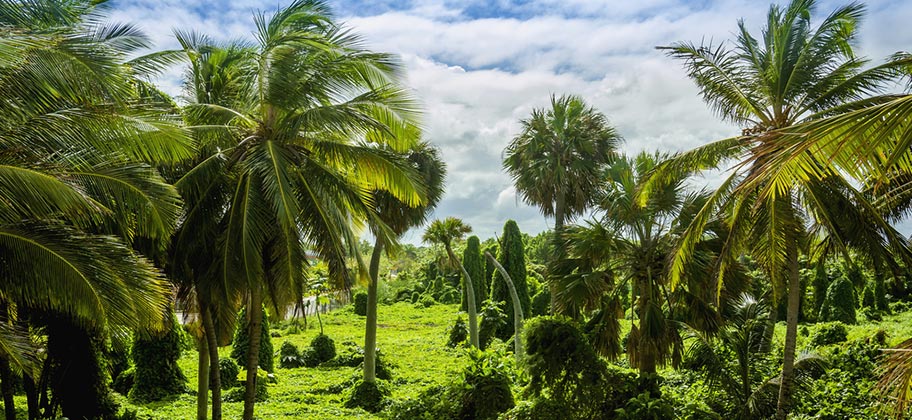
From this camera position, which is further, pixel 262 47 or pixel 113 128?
pixel 262 47

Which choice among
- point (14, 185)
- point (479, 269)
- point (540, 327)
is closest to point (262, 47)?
point (14, 185)

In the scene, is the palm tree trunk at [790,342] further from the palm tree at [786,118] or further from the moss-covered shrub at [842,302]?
the moss-covered shrub at [842,302]

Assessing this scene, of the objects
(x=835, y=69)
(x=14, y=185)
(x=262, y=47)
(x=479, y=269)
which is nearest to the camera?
(x=14, y=185)

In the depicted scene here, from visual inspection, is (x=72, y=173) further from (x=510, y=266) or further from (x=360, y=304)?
(x=360, y=304)

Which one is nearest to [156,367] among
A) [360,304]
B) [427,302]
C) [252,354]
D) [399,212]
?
[252,354]

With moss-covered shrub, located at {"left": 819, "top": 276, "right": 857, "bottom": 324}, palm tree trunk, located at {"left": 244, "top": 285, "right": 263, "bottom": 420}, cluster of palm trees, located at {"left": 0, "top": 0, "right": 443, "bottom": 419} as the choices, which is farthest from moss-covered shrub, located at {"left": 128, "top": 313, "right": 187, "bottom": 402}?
moss-covered shrub, located at {"left": 819, "top": 276, "right": 857, "bottom": 324}

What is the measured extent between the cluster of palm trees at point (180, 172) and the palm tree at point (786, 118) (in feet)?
16.3

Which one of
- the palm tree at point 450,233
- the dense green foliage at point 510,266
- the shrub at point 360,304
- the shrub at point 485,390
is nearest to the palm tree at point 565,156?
the palm tree at point 450,233

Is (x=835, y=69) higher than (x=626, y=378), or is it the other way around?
(x=835, y=69)

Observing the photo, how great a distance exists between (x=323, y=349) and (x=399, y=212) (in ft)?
23.9

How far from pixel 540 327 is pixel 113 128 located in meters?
6.99

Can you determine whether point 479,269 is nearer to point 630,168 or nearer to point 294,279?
point 630,168

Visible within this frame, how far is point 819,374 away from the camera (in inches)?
451

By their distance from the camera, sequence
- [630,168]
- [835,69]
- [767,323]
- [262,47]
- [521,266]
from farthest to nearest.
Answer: [521,266], [767,323], [630,168], [262,47], [835,69]
